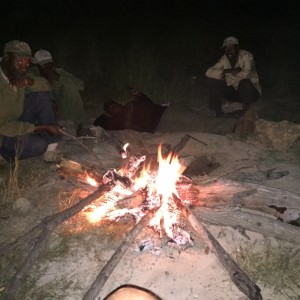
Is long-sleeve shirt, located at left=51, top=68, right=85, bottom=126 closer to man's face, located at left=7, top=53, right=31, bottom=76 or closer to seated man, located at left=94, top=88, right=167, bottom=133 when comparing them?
seated man, located at left=94, top=88, right=167, bottom=133

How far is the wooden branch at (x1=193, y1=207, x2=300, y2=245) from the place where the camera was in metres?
3.29

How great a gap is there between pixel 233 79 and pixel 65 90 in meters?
3.01

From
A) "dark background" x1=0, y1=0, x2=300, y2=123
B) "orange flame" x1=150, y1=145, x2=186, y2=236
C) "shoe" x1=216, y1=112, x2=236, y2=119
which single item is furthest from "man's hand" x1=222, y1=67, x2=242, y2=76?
"orange flame" x1=150, y1=145, x2=186, y2=236

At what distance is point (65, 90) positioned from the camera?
5.95 meters

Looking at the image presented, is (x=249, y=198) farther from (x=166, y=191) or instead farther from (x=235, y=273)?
(x=235, y=273)

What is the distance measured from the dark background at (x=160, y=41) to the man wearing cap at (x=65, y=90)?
1499mm

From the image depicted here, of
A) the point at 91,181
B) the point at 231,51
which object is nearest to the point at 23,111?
the point at 91,181

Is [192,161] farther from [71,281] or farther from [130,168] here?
[71,281]

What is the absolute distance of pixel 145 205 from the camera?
3.64 m

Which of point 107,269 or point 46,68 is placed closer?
point 107,269

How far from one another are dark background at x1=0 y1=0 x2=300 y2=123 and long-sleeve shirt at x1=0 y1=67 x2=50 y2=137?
308 centimetres

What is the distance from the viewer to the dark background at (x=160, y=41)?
812 centimetres

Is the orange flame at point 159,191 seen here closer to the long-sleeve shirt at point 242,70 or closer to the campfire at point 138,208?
the campfire at point 138,208

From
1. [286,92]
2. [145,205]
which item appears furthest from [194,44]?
[145,205]
